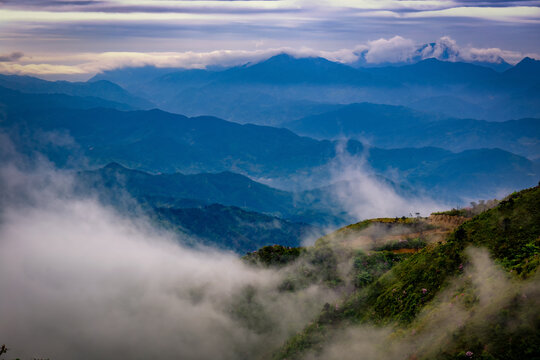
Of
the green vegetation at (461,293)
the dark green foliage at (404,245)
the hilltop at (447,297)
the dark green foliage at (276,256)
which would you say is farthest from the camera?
the dark green foliage at (276,256)

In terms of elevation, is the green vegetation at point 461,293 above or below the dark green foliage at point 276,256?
below

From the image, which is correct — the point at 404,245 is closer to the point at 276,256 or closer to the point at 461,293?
the point at 276,256

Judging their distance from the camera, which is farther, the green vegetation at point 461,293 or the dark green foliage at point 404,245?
the dark green foliage at point 404,245

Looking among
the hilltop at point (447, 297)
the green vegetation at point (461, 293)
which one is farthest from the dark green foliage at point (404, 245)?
the green vegetation at point (461, 293)

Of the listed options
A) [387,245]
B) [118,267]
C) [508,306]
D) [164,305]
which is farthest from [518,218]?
[118,267]

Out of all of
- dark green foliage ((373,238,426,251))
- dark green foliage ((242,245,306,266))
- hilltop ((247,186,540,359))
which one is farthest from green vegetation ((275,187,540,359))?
dark green foliage ((242,245,306,266))

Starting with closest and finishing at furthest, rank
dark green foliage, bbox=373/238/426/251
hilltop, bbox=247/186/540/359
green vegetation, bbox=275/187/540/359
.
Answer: green vegetation, bbox=275/187/540/359 → hilltop, bbox=247/186/540/359 → dark green foliage, bbox=373/238/426/251

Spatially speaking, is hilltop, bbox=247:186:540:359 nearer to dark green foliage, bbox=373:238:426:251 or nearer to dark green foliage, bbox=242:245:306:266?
dark green foliage, bbox=373:238:426:251

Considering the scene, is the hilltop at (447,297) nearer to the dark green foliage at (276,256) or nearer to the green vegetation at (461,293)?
the green vegetation at (461,293)

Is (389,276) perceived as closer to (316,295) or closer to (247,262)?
(316,295)
